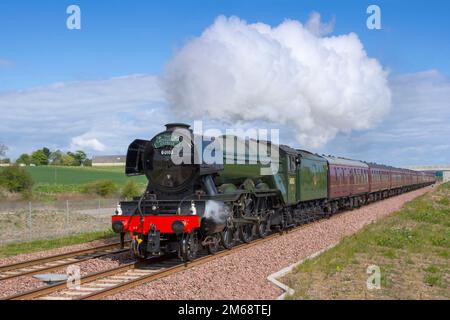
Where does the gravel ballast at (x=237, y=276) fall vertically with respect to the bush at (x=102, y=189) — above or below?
below

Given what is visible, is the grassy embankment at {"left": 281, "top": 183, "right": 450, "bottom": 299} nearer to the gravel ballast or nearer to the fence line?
the gravel ballast

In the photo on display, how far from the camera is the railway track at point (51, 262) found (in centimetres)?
1115

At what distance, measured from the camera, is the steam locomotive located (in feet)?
38.3

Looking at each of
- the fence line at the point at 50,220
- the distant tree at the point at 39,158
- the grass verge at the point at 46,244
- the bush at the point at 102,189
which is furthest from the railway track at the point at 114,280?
the distant tree at the point at 39,158

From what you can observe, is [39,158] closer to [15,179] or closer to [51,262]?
[15,179]

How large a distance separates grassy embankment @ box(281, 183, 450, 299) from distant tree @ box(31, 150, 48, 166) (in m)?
79.6

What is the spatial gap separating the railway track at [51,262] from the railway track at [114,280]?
1.72m

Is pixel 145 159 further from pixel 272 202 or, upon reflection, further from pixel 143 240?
pixel 272 202

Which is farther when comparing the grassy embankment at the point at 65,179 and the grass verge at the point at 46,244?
the grassy embankment at the point at 65,179

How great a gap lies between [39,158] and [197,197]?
273 ft

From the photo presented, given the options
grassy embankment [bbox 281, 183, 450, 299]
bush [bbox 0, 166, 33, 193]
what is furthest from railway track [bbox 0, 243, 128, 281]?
bush [bbox 0, 166, 33, 193]

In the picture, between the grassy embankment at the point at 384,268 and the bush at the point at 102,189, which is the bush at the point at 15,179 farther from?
the grassy embankment at the point at 384,268
